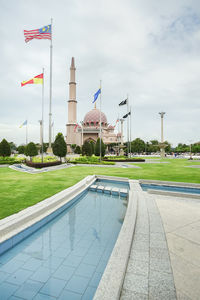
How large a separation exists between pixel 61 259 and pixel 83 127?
74272mm

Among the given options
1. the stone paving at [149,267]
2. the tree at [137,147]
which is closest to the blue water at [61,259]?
the stone paving at [149,267]

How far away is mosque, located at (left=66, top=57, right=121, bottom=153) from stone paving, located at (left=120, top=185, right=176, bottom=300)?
51876 millimetres

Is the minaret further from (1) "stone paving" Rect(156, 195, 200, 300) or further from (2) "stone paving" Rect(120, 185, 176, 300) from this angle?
(2) "stone paving" Rect(120, 185, 176, 300)

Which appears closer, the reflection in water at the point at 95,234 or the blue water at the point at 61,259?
the blue water at the point at 61,259

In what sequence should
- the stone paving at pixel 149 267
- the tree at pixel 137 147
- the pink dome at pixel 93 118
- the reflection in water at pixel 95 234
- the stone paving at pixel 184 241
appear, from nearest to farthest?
the stone paving at pixel 149 267 → the stone paving at pixel 184 241 → the reflection in water at pixel 95 234 → the tree at pixel 137 147 → the pink dome at pixel 93 118

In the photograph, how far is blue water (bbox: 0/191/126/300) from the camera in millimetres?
3084

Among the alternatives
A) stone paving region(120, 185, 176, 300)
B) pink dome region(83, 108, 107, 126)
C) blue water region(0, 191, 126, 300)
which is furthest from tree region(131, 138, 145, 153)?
stone paving region(120, 185, 176, 300)

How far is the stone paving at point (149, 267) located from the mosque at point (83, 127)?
51.9 meters

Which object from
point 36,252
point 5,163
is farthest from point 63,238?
point 5,163

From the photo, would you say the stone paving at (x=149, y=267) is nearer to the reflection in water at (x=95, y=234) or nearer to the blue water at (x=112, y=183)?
the reflection in water at (x=95, y=234)

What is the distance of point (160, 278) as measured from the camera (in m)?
3.09

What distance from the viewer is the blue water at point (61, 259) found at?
3.08m

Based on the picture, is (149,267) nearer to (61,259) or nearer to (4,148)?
(61,259)

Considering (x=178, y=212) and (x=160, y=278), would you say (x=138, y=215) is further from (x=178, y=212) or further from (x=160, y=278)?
(x=160, y=278)
